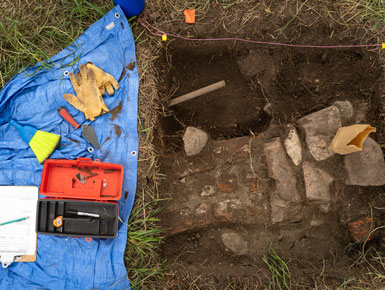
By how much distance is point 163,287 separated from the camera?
2.38 meters

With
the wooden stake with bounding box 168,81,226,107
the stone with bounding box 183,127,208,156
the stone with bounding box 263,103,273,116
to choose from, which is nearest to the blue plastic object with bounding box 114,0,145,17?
the wooden stake with bounding box 168,81,226,107

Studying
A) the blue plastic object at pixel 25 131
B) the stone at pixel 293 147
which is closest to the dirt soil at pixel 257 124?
the stone at pixel 293 147

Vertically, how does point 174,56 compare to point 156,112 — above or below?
above

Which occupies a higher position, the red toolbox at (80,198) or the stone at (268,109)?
the stone at (268,109)

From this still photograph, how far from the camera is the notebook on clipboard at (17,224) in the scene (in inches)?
90.4

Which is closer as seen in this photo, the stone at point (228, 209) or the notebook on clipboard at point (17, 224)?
the notebook on clipboard at point (17, 224)

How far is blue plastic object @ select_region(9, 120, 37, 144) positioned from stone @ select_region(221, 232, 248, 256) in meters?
1.96

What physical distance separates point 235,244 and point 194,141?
1.01 m

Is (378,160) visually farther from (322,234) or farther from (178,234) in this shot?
(178,234)

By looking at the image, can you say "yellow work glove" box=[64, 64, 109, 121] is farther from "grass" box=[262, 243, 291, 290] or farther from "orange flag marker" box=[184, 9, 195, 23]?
"grass" box=[262, 243, 291, 290]

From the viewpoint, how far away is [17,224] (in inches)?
91.0

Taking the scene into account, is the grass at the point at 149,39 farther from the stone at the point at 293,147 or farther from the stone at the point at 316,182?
the stone at the point at 293,147

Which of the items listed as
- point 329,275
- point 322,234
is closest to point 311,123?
point 322,234

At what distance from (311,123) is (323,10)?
42.8 inches
